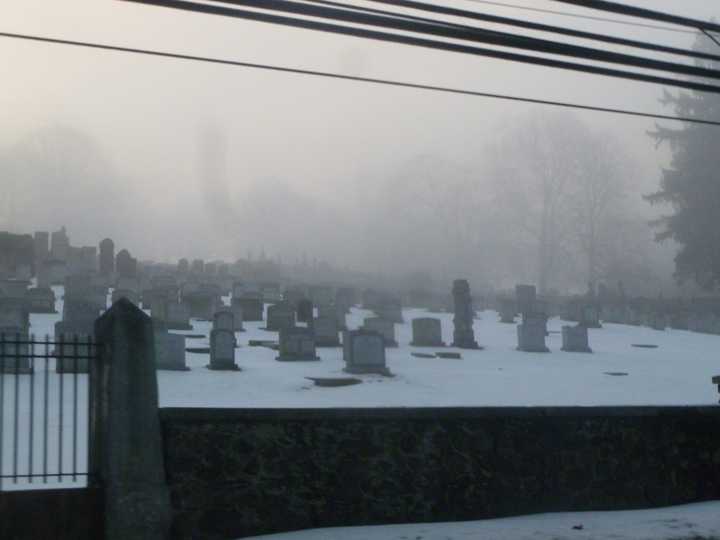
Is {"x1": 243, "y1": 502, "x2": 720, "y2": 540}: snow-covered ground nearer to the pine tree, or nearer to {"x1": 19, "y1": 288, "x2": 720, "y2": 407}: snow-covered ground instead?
{"x1": 19, "y1": 288, "x2": 720, "y2": 407}: snow-covered ground

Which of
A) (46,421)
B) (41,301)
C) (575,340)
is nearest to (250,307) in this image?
(41,301)

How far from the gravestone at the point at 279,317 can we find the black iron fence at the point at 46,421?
847 centimetres

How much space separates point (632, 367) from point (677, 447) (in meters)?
13.7

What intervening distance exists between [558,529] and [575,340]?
1830 cm

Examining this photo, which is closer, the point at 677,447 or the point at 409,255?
the point at 677,447

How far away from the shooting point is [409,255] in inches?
2771

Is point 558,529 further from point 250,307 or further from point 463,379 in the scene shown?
point 250,307

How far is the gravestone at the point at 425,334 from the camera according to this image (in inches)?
950

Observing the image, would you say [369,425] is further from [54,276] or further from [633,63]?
[54,276]

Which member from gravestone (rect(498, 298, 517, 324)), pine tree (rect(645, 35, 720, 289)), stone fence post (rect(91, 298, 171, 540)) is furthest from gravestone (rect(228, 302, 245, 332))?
pine tree (rect(645, 35, 720, 289))

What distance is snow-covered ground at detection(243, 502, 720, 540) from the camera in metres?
7.24

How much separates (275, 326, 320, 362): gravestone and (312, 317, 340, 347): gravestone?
2.64m

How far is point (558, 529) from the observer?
298 inches

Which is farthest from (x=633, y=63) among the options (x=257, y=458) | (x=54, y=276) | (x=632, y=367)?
(x=54, y=276)
